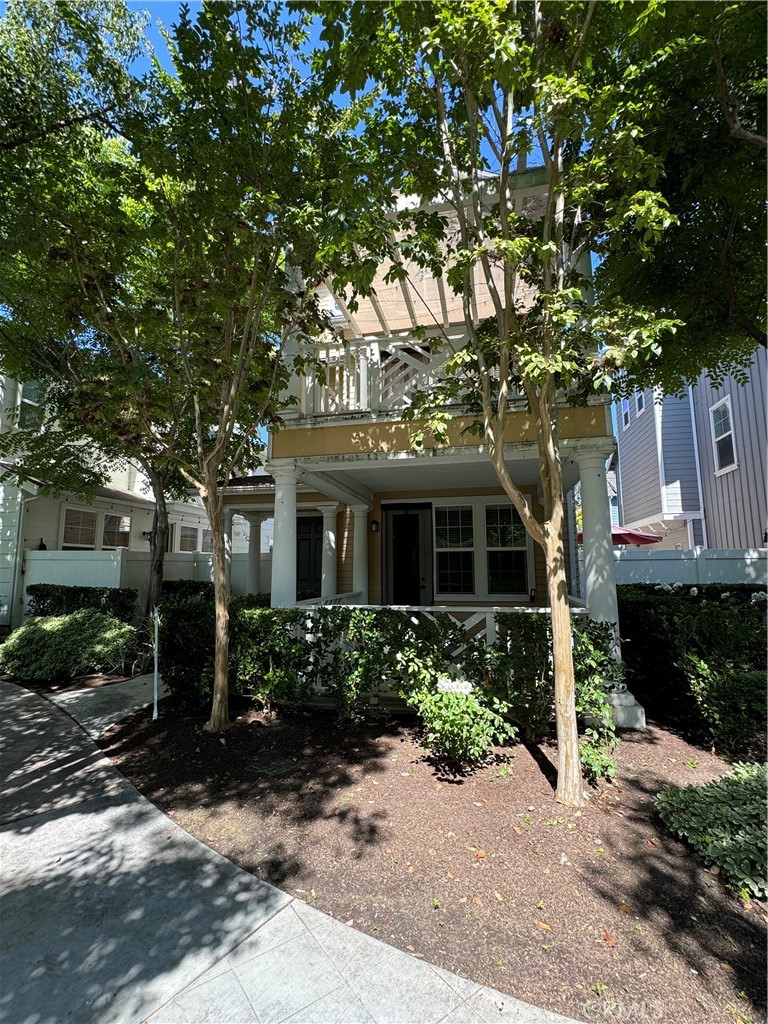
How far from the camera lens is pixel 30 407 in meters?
9.38

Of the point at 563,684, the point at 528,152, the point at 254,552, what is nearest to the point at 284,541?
the point at 563,684

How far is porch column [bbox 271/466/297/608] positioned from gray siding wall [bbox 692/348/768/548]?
8778mm

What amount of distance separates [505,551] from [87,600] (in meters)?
8.43

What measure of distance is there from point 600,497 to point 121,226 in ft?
19.5

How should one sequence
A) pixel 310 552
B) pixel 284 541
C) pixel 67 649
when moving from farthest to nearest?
1. pixel 310 552
2. pixel 67 649
3. pixel 284 541

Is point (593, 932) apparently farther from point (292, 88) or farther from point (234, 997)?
point (292, 88)

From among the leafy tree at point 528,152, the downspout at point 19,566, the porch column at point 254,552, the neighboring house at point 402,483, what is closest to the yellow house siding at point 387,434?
the neighboring house at point 402,483

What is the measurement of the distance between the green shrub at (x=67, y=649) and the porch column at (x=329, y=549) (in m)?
3.39

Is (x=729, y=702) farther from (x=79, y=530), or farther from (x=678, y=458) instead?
(x=79, y=530)

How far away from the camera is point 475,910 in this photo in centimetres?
244

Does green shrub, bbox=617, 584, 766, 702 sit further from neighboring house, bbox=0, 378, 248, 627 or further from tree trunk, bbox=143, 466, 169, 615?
neighboring house, bbox=0, 378, 248, 627

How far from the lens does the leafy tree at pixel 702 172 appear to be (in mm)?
3369

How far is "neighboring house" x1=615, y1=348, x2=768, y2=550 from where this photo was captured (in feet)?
31.1

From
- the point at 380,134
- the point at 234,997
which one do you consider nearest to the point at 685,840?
the point at 234,997
